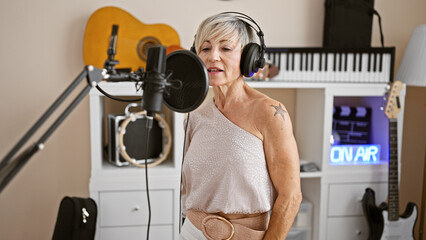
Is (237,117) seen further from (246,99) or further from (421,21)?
(421,21)

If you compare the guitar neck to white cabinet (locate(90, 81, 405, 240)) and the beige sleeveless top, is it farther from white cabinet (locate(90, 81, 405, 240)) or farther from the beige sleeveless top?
the beige sleeveless top

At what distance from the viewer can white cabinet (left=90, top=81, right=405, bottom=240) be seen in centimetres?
233

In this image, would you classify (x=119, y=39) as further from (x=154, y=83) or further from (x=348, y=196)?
(x=154, y=83)

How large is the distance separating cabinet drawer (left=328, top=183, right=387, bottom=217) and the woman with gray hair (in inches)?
52.3

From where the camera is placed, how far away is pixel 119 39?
254cm

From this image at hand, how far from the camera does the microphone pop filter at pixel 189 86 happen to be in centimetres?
86

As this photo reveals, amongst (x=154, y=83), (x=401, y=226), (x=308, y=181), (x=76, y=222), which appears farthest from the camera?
(x=308, y=181)

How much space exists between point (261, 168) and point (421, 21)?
2.31 metres

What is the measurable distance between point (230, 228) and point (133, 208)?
47.9 inches

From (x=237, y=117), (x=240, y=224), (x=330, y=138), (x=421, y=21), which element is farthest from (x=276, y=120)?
(x=421, y=21)

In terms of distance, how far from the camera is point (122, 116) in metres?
2.42

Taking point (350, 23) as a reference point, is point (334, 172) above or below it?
below

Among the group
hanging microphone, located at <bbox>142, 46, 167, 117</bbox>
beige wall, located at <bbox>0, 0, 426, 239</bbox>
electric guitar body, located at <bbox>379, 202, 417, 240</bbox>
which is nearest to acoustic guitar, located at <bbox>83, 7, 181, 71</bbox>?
beige wall, located at <bbox>0, 0, 426, 239</bbox>

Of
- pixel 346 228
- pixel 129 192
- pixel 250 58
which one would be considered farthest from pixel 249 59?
pixel 346 228
